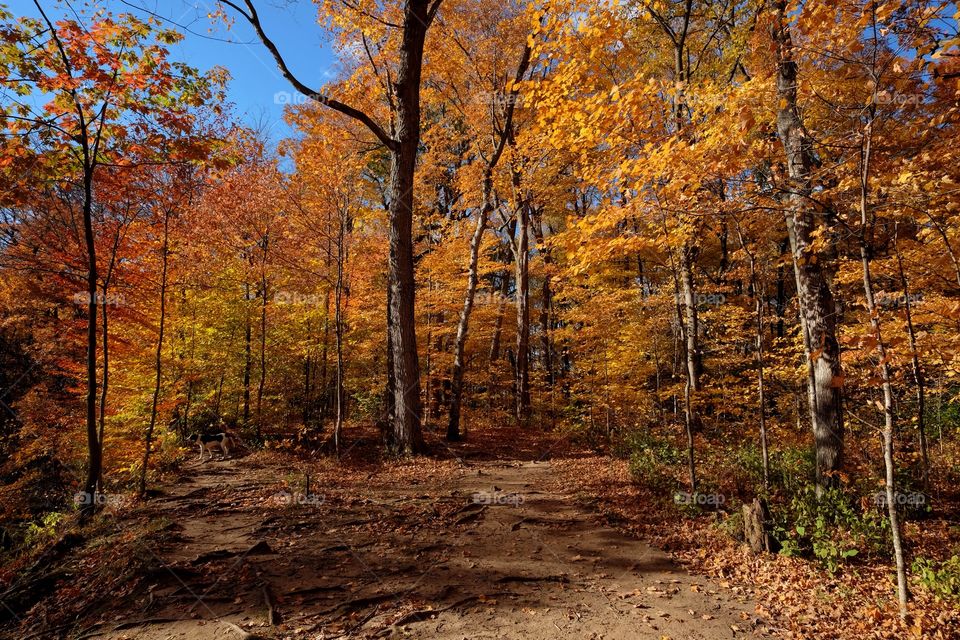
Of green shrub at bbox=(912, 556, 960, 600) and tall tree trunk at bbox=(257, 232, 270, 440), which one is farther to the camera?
tall tree trunk at bbox=(257, 232, 270, 440)

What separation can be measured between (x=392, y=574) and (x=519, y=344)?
11502 mm

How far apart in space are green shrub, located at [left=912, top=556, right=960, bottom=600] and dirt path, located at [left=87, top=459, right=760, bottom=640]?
1.80 meters

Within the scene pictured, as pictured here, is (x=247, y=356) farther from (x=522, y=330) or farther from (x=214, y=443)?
(x=522, y=330)

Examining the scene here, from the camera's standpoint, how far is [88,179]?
18.2ft

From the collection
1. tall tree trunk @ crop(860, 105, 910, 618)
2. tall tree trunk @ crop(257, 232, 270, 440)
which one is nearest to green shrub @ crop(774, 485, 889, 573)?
tall tree trunk @ crop(860, 105, 910, 618)

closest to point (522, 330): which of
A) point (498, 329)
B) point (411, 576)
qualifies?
point (498, 329)

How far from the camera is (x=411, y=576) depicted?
4457 millimetres

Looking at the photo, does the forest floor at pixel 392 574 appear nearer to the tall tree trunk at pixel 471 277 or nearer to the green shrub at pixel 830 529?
the green shrub at pixel 830 529

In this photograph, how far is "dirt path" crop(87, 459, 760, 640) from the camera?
370 cm

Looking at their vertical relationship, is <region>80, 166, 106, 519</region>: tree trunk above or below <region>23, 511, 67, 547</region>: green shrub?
above

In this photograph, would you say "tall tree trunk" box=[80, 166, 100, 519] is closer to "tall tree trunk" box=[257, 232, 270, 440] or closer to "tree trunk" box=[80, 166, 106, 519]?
"tree trunk" box=[80, 166, 106, 519]

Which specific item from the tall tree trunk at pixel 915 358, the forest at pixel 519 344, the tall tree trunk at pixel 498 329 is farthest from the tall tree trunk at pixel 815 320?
the tall tree trunk at pixel 498 329

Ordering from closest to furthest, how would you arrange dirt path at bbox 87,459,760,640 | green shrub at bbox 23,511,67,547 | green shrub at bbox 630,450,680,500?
dirt path at bbox 87,459,760,640, green shrub at bbox 23,511,67,547, green shrub at bbox 630,450,680,500

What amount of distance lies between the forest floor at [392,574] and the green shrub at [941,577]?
1715 mm
